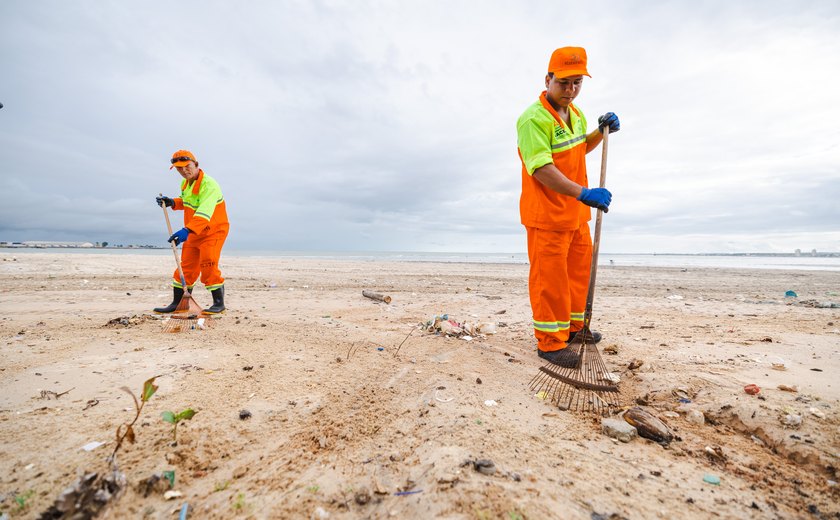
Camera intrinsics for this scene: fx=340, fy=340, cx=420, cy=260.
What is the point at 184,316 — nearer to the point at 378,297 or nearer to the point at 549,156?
the point at 378,297

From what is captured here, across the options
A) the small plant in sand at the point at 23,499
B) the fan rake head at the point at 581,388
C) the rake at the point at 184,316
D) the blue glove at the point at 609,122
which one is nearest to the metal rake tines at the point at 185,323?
the rake at the point at 184,316

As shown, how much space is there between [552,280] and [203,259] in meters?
4.68

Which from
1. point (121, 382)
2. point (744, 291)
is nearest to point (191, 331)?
point (121, 382)

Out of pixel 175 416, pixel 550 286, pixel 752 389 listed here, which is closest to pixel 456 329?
pixel 550 286

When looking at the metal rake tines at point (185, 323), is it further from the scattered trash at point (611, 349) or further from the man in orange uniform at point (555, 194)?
the scattered trash at point (611, 349)

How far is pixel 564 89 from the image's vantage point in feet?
9.39

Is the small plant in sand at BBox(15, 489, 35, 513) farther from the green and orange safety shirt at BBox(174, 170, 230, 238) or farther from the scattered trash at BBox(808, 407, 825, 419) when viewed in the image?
the green and orange safety shirt at BBox(174, 170, 230, 238)

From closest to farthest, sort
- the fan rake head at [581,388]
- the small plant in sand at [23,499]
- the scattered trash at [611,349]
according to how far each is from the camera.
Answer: the small plant in sand at [23,499] < the fan rake head at [581,388] < the scattered trash at [611,349]

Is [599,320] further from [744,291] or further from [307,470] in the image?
[744,291]

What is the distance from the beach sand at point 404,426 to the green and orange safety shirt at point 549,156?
130cm

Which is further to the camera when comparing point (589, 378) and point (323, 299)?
point (323, 299)

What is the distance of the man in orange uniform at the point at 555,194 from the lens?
2.75 m

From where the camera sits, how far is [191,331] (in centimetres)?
389

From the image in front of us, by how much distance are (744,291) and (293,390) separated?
36.3 ft
